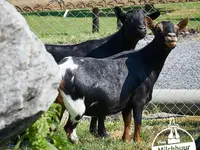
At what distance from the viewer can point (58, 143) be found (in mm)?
4895

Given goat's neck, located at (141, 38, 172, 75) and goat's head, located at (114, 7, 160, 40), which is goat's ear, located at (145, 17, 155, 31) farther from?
goat's head, located at (114, 7, 160, 40)

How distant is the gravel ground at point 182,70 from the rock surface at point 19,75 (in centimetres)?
586

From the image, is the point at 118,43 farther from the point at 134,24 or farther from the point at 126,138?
the point at 126,138

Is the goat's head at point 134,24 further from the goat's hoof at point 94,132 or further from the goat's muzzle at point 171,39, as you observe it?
the goat's hoof at point 94,132

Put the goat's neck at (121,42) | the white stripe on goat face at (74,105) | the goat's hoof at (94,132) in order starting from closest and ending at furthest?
the white stripe on goat face at (74,105), the goat's hoof at (94,132), the goat's neck at (121,42)

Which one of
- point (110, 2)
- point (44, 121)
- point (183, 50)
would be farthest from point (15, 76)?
point (183, 50)

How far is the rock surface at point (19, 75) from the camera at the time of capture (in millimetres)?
3961

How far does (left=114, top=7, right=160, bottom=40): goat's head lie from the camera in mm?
7961

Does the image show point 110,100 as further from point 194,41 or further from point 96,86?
point 194,41

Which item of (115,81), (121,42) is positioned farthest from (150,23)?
(121,42)

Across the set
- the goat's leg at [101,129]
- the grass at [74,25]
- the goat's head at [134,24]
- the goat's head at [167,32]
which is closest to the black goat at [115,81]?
the goat's head at [167,32]

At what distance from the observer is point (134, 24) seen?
799 cm

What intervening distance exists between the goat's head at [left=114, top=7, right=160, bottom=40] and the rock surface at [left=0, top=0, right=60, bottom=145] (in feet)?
12.8

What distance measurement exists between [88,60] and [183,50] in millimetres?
5796
